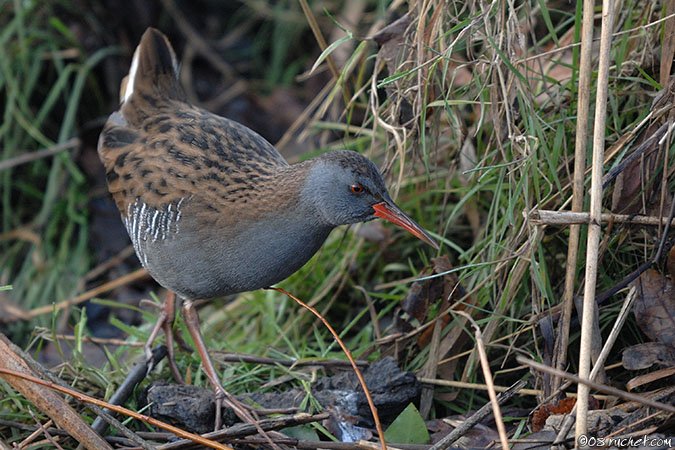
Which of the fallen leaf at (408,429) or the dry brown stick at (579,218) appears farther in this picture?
the fallen leaf at (408,429)

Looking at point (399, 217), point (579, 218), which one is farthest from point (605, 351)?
point (399, 217)

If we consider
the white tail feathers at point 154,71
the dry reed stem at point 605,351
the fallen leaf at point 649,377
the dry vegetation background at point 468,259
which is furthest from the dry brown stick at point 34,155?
the fallen leaf at point 649,377

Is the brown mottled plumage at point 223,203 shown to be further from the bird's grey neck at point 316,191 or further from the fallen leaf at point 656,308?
the fallen leaf at point 656,308

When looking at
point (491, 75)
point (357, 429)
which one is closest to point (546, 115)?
point (491, 75)

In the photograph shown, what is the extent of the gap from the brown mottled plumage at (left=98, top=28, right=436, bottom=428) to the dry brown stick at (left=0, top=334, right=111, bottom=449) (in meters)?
0.50

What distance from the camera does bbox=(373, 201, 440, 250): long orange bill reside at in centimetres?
297

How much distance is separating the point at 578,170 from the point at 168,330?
64.8 inches

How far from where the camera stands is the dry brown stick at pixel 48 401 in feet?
8.78

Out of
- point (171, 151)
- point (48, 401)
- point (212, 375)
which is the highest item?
point (171, 151)

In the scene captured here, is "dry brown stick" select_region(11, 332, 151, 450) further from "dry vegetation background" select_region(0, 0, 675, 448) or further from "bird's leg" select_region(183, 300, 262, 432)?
"bird's leg" select_region(183, 300, 262, 432)

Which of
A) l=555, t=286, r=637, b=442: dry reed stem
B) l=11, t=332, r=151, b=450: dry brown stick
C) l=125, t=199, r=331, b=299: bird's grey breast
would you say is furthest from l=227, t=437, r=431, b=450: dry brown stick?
l=125, t=199, r=331, b=299: bird's grey breast

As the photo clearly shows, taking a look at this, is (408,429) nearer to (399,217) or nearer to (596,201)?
(399,217)

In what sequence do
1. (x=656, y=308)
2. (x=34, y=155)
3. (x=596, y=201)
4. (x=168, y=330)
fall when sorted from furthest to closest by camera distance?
(x=34, y=155) → (x=168, y=330) → (x=656, y=308) → (x=596, y=201)

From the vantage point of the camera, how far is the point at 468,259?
3.25 metres
